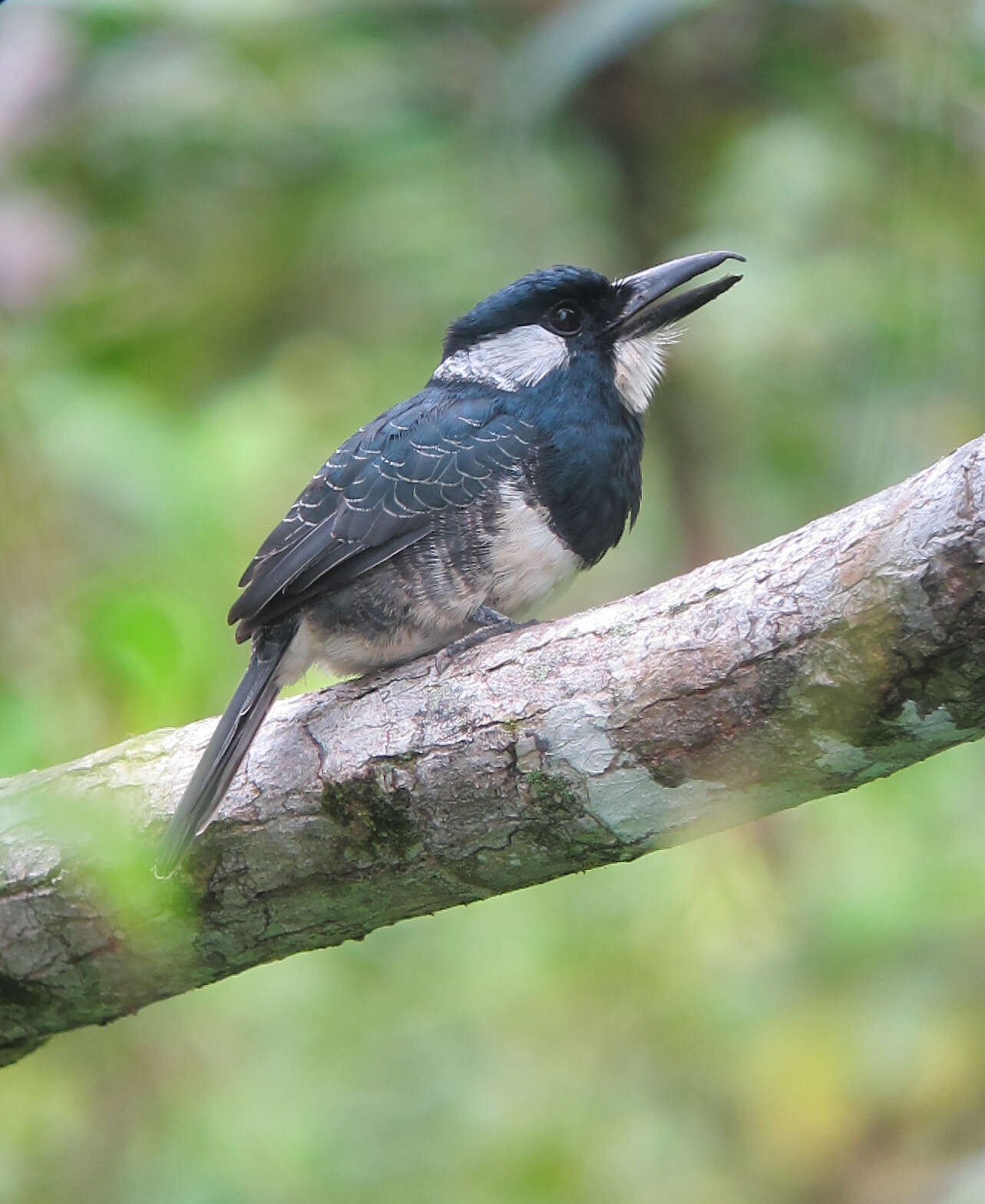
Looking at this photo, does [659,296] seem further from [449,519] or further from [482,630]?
[482,630]

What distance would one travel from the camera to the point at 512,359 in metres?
3.15

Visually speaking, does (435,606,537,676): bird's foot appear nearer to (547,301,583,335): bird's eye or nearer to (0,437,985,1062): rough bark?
(0,437,985,1062): rough bark

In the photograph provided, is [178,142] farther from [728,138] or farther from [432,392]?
[728,138]

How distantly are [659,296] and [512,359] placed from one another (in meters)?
0.35

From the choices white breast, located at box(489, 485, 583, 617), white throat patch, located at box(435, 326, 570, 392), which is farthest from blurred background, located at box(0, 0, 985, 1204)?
white breast, located at box(489, 485, 583, 617)

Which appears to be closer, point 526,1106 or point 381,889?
point 381,889

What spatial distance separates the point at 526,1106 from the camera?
3160mm

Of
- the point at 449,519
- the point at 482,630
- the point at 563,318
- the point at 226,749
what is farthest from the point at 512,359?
the point at 226,749

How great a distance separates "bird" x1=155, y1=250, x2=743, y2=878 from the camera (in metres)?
2.76

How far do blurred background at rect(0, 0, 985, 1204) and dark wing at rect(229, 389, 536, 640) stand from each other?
0.17m

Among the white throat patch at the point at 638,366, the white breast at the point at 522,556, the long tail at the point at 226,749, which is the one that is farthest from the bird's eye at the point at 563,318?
the long tail at the point at 226,749

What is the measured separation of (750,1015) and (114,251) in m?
2.29

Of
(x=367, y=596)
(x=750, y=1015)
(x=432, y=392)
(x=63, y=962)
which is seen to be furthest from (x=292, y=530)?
(x=750, y=1015)

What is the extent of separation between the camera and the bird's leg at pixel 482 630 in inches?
94.3
